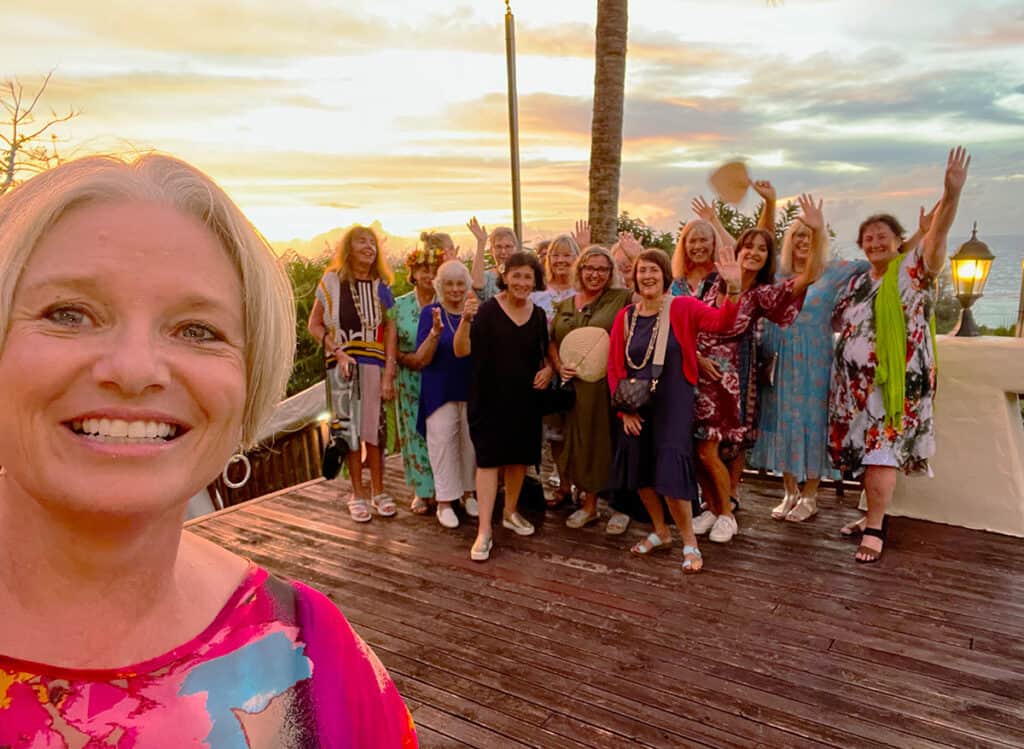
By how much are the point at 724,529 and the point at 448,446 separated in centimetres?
173

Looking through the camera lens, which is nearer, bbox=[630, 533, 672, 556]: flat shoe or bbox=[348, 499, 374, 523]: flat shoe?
bbox=[630, 533, 672, 556]: flat shoe

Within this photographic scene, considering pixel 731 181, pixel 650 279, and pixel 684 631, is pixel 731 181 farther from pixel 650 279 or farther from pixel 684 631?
pixel 684 631

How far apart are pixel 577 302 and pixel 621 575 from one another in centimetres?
161

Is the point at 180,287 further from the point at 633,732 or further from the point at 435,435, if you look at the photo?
→ the point at 435,435

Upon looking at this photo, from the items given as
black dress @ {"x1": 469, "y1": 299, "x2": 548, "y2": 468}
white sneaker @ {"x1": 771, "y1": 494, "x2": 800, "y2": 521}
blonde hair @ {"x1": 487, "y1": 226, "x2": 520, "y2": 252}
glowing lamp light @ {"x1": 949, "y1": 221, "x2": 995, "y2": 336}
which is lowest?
white sneaker @ {"x1": 771, "y1": 494, "x2": 800, "y2": 521}

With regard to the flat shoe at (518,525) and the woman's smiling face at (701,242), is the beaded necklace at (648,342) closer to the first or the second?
the woman's smiling face at (701,242)

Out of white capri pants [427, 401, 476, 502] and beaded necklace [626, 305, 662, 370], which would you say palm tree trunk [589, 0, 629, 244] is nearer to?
white capri pants [427, 401, 476, 502]

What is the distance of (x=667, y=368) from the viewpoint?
3693 mm

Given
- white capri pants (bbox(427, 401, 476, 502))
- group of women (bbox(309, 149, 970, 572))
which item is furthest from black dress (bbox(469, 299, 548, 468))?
white capri pants (bbox(427, 401, 476, 502))

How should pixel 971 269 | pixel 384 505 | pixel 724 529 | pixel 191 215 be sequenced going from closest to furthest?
pixel 191 215, pixel 724 529, pixel 384 505, pixel 971 269

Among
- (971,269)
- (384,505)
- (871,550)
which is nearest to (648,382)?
(871,550)

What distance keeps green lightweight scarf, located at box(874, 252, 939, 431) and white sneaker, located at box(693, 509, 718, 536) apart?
1.11 m

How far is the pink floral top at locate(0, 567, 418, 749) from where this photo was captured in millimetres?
655

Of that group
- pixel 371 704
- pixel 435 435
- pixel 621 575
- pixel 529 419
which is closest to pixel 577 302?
pixel 529 419
